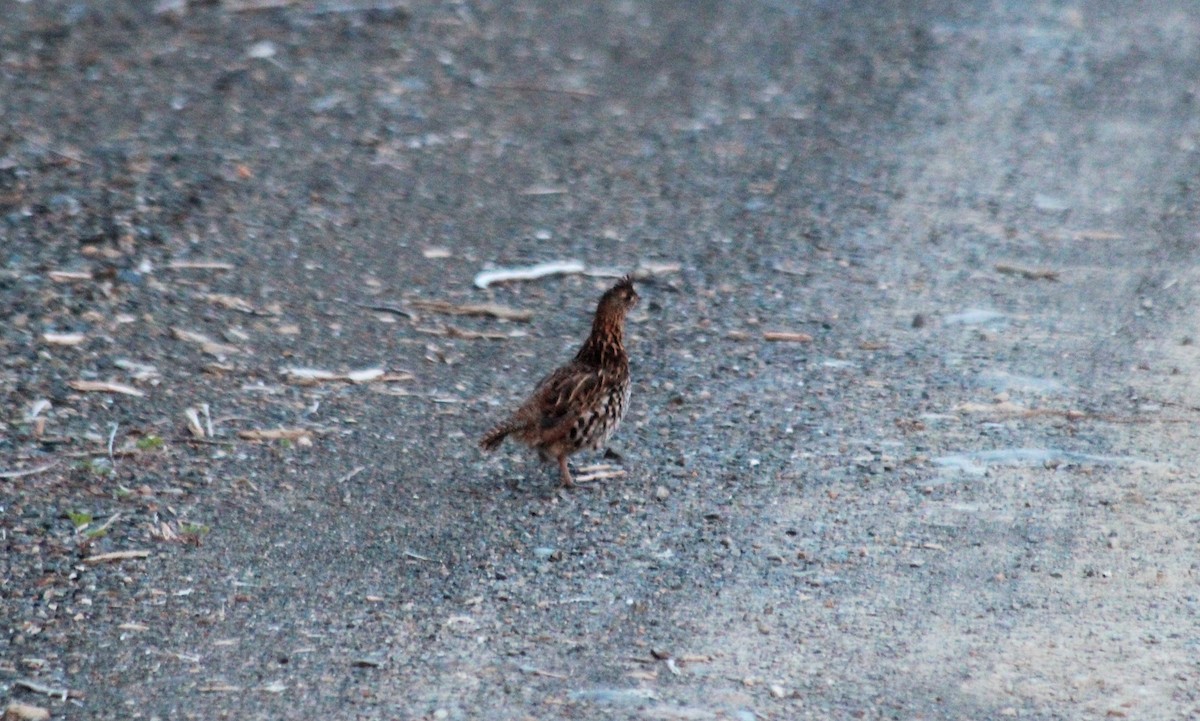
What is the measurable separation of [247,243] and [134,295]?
991 mm

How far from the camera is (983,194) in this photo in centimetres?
994

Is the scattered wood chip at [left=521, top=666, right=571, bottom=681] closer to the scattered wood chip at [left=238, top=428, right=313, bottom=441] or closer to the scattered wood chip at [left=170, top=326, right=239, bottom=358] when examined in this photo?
the scattered wood chip at [left=238, top=428, right=313, bottom=441]

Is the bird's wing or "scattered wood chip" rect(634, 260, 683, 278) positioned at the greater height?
the bird's wing

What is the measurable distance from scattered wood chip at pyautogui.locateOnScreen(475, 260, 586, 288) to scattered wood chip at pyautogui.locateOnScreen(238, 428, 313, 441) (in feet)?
6.46

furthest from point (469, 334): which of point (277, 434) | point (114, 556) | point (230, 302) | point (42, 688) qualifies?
point (42, 688)

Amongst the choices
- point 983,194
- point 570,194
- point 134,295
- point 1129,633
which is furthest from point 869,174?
point 1129,633

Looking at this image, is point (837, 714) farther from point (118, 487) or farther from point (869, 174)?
point (869, 174)

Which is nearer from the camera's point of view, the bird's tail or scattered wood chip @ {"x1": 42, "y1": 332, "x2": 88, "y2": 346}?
the bird's tail

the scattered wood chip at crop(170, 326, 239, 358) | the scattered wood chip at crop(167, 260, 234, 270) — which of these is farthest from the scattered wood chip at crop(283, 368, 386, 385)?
the scattered wood chip at crop(167, 260, 234, 270)

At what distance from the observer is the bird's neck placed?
686cm

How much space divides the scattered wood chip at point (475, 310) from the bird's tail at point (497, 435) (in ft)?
5.83

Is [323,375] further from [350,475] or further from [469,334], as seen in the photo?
[350,475]

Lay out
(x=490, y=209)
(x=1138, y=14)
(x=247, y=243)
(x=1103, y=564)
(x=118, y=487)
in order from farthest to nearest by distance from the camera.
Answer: (x=1138, y=14)
(x=490, y=209)
(x=247, y=243)
(x=118, y=487)
(x=1103, y=564)

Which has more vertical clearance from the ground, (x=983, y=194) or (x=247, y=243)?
(x=983, y=194)
